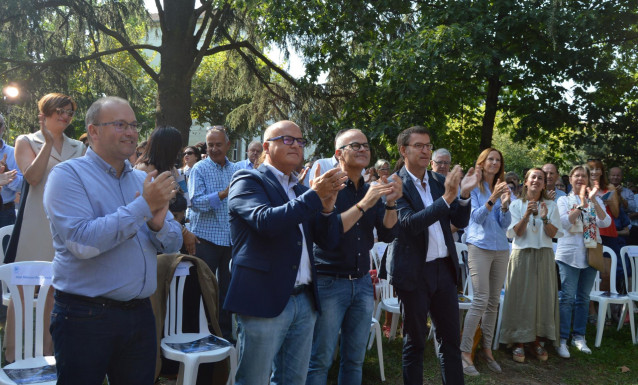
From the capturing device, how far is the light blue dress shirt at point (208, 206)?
4891mm

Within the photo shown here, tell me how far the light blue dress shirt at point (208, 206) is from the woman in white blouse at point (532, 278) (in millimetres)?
3002

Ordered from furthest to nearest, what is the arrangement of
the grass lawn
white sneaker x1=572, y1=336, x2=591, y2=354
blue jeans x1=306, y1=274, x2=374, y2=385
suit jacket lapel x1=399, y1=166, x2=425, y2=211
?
white sneaker x1=572, y1=336, x2=591, y2=354 → the grass lawn → suit jacket lapel x1=399, y1=166, x2=425, y2=211 → blue jeans x1=306, y1=274, x2=374, y2=385

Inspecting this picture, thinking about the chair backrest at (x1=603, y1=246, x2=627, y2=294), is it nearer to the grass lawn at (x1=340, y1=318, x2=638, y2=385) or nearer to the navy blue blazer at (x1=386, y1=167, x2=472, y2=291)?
the grass lawn at (x1=340, y1=318, x2=638, y2=385)

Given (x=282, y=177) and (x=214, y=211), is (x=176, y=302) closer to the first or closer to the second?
(x=214, y=211)

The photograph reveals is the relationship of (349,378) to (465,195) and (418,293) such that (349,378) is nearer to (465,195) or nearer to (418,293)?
(418,293)

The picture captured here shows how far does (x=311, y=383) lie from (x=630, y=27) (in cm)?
991

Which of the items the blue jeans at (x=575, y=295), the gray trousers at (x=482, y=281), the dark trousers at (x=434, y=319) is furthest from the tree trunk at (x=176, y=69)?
the dark trousers at (x=434, y=319)

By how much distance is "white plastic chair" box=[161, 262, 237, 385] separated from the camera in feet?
11.4

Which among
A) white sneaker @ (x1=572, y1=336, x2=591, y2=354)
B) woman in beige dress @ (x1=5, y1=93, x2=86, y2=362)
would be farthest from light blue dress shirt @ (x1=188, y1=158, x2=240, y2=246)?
white sneaker @ (x1=572, y1=336, x2=591, y2=354)

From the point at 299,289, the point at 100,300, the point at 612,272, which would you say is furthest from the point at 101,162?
the point at 612,272

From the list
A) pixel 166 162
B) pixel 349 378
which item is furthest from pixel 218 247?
pixel 349 378

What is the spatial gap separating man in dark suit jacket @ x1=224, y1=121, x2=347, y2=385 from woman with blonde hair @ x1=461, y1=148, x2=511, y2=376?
8.45ft

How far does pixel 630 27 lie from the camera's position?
396 inches

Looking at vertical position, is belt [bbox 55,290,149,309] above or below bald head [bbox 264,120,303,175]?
below
